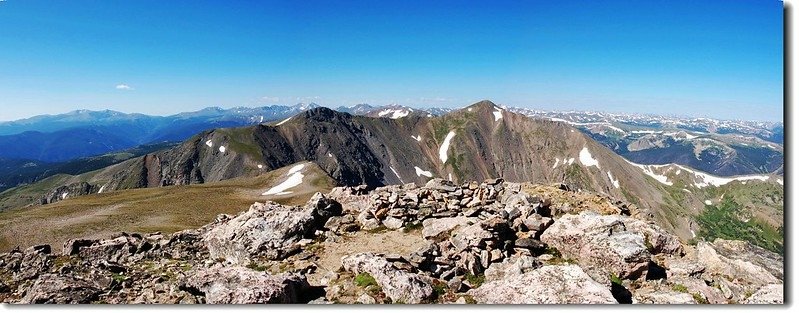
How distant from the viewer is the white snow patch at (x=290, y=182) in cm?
7275

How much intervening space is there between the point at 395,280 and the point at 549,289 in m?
4.46

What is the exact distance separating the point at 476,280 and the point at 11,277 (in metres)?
18.3

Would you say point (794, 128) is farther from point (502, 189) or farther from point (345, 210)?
point (345, 210)

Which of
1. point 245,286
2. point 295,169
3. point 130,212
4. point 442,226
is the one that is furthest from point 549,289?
point 295,169

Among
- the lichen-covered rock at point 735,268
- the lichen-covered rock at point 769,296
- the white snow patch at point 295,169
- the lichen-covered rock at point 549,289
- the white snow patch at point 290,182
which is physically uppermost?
the lichen-covered rock at point 549,289

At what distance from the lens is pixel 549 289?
11.7m

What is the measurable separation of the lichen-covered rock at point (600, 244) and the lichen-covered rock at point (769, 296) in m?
2.84

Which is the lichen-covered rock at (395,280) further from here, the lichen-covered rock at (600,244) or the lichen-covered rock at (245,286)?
the lichen-covered rock at (600,244)

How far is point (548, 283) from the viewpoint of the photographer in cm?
1196

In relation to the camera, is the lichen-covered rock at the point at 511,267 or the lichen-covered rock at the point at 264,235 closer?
the lichen-covered rock at the point at 511,267

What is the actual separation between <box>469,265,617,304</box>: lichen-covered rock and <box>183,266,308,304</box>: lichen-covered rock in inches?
213

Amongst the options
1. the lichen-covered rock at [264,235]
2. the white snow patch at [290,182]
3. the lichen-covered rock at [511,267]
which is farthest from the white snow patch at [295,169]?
the lichen-covered rock at [511,267]

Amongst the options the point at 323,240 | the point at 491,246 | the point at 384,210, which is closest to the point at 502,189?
the point at 384,210

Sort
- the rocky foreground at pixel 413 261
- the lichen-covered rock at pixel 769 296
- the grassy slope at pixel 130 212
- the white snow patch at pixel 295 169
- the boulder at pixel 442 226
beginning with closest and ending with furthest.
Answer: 1. the lichen-covered rock at pixel 769 296
2. the rocky foreground at pixel 413 261
3. the boulder at pixel 442 226
4. the grassy slope at pixel 130 212
5. the white snow patch at pixel 295 169
